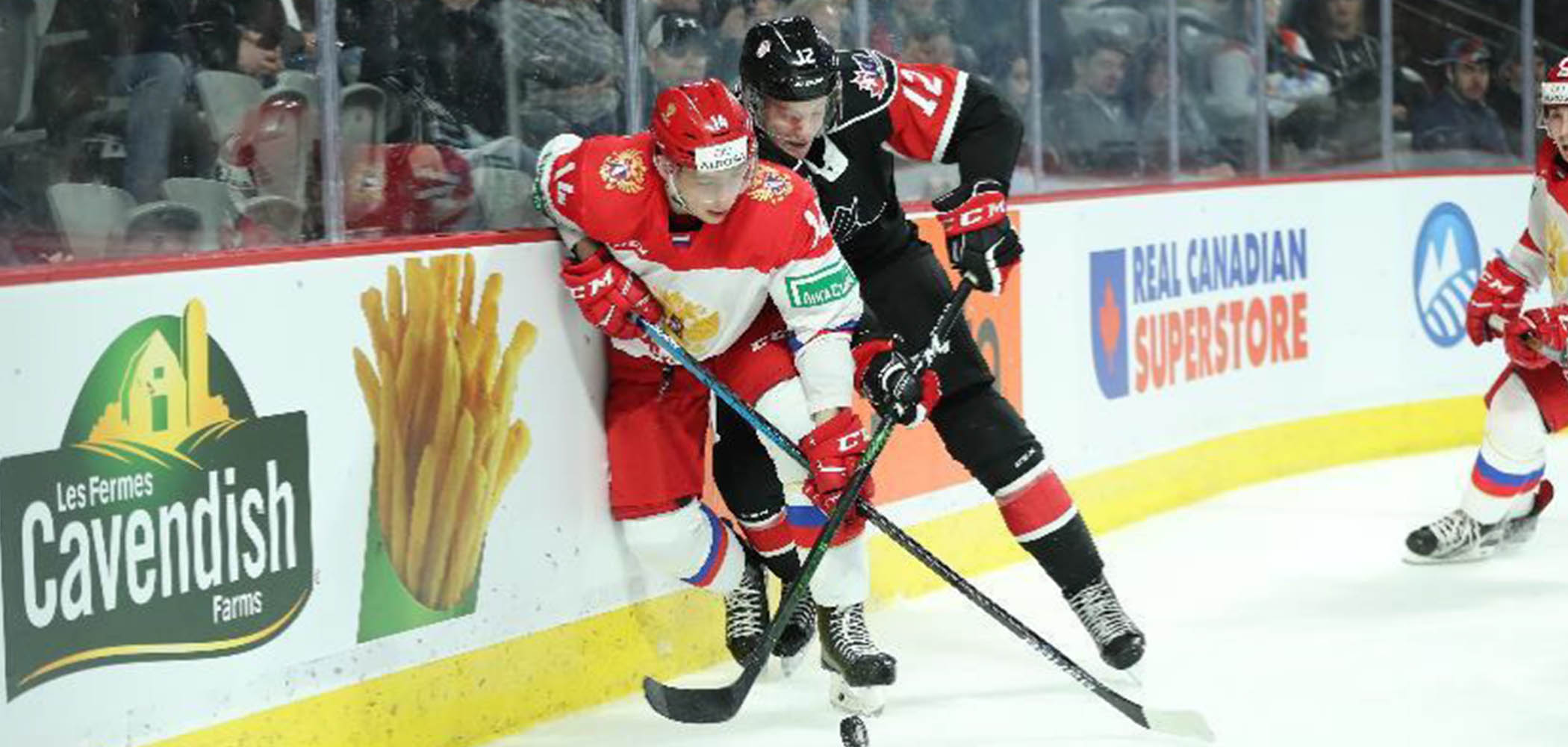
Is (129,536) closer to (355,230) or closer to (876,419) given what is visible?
(355,230)

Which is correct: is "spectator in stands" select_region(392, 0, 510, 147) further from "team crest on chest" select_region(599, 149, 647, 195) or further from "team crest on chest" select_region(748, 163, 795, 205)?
"team crest on chest" select_region(748, 163, 795, 205)

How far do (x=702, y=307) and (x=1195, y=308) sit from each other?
8.85 feet

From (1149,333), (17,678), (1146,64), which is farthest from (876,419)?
(17,678)

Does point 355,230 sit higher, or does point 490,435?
point 355,230

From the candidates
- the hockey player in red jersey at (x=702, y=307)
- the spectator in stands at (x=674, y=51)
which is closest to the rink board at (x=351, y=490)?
the hockey player in red jersey at (x=702, y=307)

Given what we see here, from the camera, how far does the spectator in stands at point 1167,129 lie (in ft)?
21.2

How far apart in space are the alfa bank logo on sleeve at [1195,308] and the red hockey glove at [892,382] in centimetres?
199

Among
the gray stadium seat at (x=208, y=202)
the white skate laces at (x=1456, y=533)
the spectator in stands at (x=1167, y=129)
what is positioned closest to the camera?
the gray stadium seat at (x=208, y=202)

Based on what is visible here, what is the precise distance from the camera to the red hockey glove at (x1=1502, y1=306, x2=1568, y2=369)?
5.04m

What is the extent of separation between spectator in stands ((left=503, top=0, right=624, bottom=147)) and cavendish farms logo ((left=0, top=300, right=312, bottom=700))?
98cm

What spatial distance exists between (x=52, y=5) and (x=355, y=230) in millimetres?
688

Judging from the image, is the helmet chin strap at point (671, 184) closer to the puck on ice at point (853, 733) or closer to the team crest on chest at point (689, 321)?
the team crest on chest at point (689, 321)

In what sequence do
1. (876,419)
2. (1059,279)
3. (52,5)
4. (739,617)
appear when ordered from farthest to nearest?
1. (1059,279)
2. (876,419)
3. (739,617)
4. (52,5)

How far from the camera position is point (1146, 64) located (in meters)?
6.50
